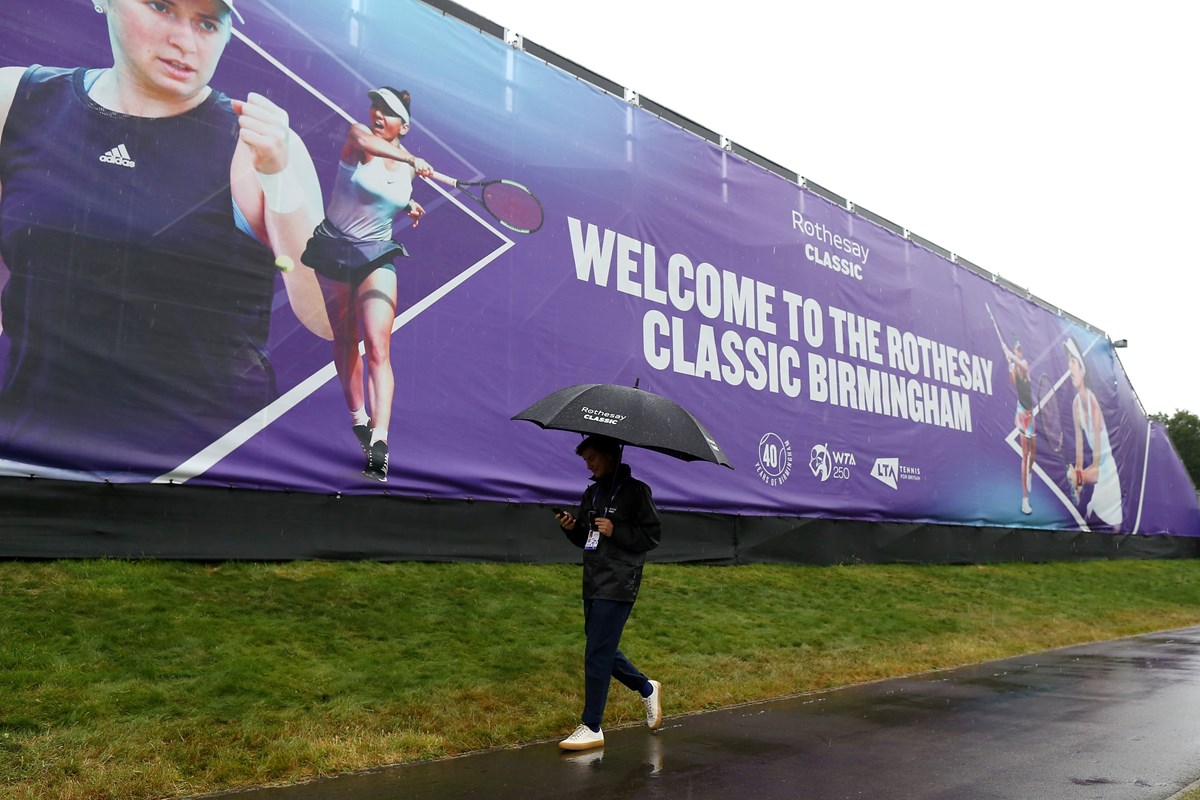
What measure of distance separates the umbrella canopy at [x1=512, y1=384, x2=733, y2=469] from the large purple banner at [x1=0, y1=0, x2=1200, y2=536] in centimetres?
Result: 483

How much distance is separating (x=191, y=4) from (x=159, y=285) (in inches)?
117

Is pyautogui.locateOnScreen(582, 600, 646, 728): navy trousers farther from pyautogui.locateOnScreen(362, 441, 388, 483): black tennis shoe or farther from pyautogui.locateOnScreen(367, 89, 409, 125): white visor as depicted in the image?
pyautogui.locateOnScreen(367, 89, 409, 125): white visor

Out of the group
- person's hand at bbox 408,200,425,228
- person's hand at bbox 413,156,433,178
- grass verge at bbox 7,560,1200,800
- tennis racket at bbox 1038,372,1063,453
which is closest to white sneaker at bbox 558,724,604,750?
grass verge at bbox 7,560,1200,800

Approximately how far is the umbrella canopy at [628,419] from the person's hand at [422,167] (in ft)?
20.5

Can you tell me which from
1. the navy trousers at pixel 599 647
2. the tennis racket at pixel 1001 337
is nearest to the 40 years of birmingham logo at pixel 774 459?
the navy trousers at pixel 599 647

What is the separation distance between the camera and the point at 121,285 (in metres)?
8.80

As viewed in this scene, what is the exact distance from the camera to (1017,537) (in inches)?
854

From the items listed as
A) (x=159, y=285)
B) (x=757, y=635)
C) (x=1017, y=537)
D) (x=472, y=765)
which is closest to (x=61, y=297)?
(x=159, y=285)

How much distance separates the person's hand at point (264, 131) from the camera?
998 centimetres

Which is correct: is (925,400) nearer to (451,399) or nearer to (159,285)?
(451,399)

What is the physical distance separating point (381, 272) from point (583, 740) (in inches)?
256

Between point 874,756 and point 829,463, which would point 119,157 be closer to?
point 874,756

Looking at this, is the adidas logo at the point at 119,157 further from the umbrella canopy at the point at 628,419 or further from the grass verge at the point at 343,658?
the umbrella canopy at the point at 628,419

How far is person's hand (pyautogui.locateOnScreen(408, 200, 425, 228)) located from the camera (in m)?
11.2
